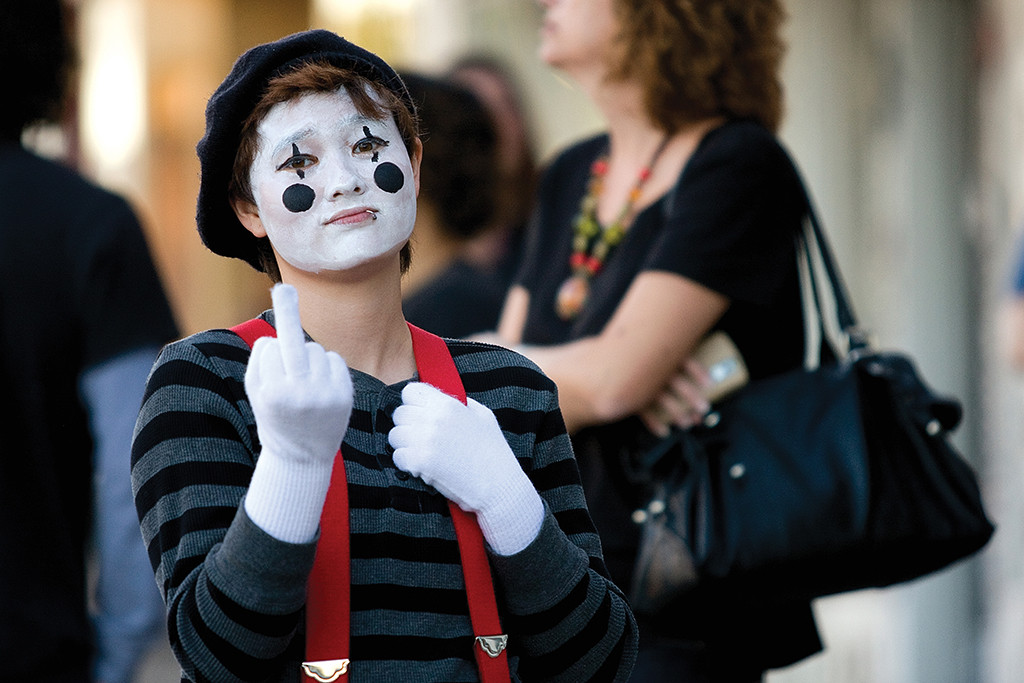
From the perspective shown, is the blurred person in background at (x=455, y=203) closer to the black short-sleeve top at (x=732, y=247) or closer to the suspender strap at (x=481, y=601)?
the black short-sleeve top at (x=732, y=247)

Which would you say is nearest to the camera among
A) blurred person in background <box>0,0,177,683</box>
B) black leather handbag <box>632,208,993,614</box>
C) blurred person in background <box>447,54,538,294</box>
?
black leather handbag <box>632,208,993,614</box>

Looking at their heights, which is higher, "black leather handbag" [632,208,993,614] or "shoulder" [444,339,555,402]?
"shoulder" [444,339,555,402]

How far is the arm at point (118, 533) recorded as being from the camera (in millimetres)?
2516

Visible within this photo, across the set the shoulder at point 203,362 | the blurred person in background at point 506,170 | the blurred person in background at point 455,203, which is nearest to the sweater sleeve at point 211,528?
the shoulder at point 203,362

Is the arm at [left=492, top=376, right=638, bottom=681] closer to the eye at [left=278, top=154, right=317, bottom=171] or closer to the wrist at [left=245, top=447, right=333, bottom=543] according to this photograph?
the wrist at [left=245, top=447, right=333, bottom=543]

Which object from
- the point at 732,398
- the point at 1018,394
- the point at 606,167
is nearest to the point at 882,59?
the point at 1018,394

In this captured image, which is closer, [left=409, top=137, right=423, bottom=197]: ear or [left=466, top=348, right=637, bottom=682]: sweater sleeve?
[left=466, top=348, right=637, bottom=682]: sweater sleeve

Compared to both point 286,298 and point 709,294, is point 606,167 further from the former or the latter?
point 286,298

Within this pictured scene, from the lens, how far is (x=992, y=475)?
488 cm

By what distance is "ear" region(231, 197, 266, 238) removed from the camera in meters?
1.55

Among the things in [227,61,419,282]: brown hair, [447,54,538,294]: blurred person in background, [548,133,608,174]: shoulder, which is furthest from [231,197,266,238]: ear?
[447,54,538,294]: blurred person in background

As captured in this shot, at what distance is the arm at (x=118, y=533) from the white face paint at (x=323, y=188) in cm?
114

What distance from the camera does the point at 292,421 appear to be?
4.21 feet

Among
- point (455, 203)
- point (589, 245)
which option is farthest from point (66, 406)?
point (455, 203)
